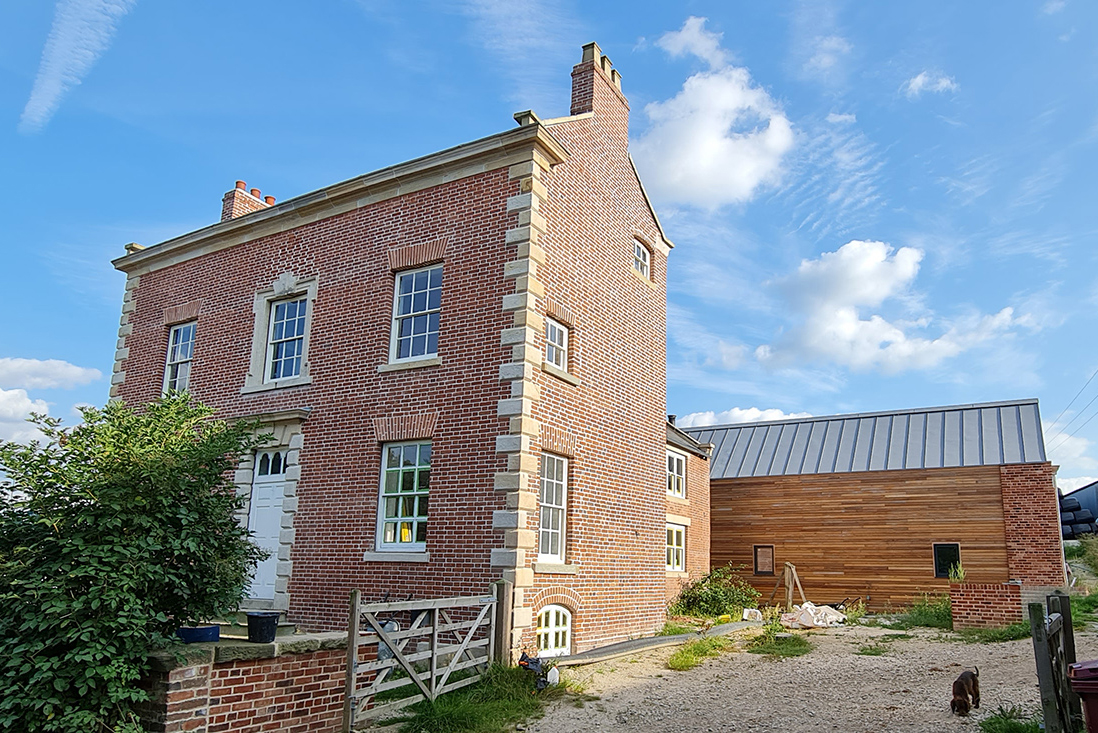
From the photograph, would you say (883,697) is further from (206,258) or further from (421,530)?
(206,258)

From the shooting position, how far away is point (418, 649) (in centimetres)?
1133

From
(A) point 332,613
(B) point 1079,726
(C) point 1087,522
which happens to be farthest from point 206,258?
(C) point 1087,522

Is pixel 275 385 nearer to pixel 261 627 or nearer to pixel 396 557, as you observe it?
pixel 396 557

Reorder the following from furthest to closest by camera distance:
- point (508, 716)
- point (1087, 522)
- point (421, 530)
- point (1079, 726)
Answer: point (1087, 522) → point (421, 530) → point (508, 716) → point (1079, 726)

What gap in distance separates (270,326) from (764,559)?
16368 millimetres

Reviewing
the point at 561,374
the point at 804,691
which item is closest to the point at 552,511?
the point at 561,374

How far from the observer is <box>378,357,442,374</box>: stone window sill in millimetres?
13148

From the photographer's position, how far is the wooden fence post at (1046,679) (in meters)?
6.99

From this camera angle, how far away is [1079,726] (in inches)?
304

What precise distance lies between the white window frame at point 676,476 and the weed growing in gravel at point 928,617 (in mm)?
5961

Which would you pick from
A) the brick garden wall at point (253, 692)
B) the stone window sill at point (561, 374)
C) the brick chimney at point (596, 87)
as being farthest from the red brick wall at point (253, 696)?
the brick chimney at point (596, 87)

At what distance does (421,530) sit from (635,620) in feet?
16.6

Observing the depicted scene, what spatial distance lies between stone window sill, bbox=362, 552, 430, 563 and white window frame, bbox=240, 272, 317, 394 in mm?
3931

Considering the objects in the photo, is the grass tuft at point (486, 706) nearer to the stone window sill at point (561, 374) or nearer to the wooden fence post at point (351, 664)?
the wooden fence post at point (351, 664)
